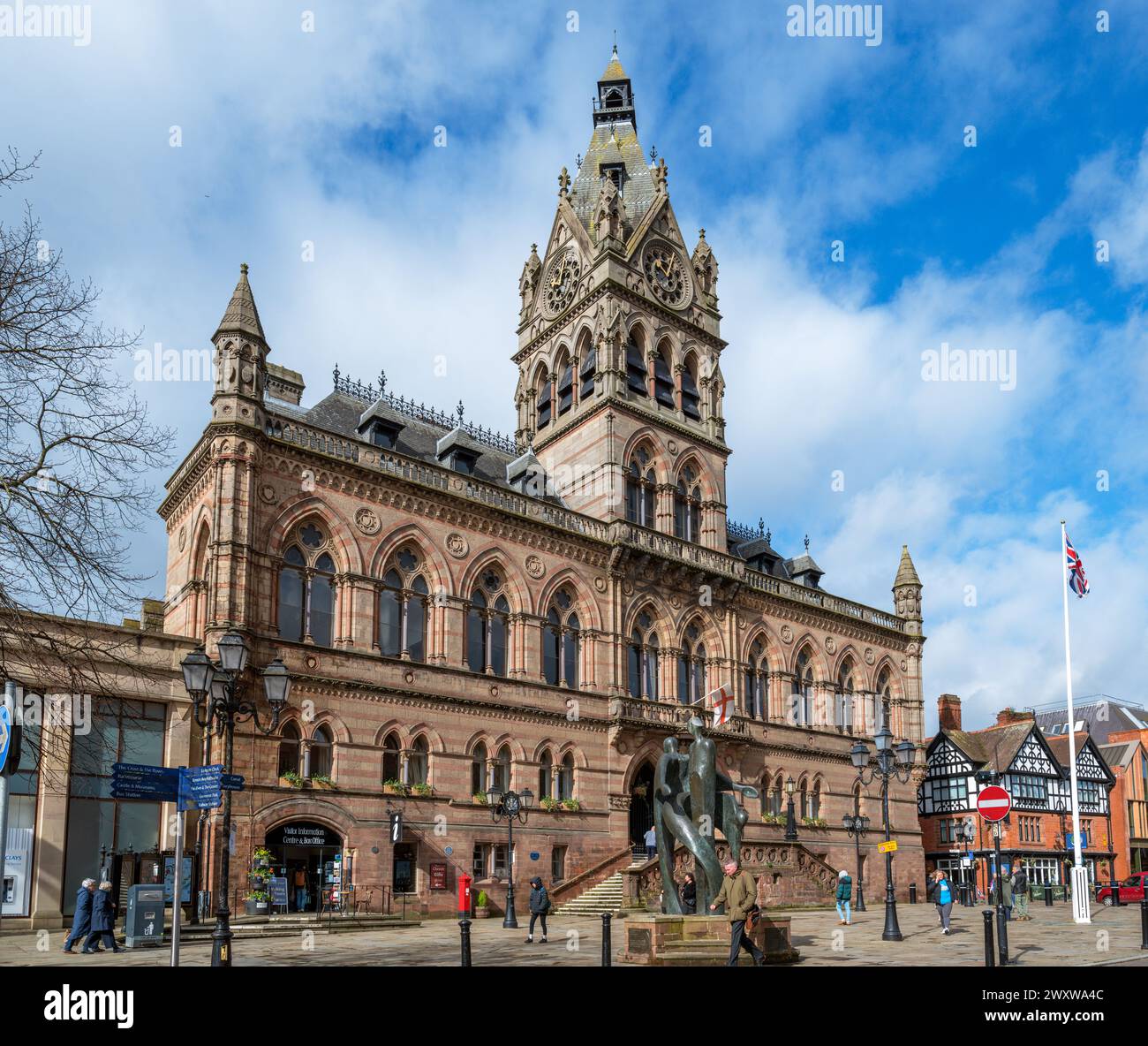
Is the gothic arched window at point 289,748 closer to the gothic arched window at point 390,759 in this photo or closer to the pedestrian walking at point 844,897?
the gothic arched window at point 390,759

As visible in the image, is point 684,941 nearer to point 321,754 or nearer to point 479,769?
point 321,754

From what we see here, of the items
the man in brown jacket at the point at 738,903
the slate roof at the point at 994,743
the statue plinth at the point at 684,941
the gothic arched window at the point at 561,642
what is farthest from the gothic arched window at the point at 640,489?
the slate roof at the point at 994,743

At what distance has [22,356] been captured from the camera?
631 inches

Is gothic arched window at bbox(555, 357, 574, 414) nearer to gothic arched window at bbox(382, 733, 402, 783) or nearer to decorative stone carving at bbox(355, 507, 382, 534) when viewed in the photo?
decorative stone carving at bbox(355, 507, 382, 534)

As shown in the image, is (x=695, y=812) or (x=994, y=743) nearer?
(x=695, y=812)

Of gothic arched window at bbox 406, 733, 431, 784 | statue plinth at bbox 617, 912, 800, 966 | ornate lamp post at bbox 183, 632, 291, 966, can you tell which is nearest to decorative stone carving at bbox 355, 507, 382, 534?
gothic arched window at bbox 406, 733, 431, 784

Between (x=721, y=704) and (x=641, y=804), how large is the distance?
5.19 m

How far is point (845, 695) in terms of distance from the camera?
51.1 metres

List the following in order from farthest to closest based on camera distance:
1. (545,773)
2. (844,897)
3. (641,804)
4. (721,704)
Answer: (721,704)
(641,804)
(545,773)
(844,897)

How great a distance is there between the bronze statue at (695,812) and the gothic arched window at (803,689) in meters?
28.1

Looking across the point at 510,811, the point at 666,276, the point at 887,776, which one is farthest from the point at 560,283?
the point at 887,776

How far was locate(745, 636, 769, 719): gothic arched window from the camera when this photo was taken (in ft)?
151

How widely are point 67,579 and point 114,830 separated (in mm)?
15057

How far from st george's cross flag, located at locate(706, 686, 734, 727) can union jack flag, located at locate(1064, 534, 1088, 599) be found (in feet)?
44.3
